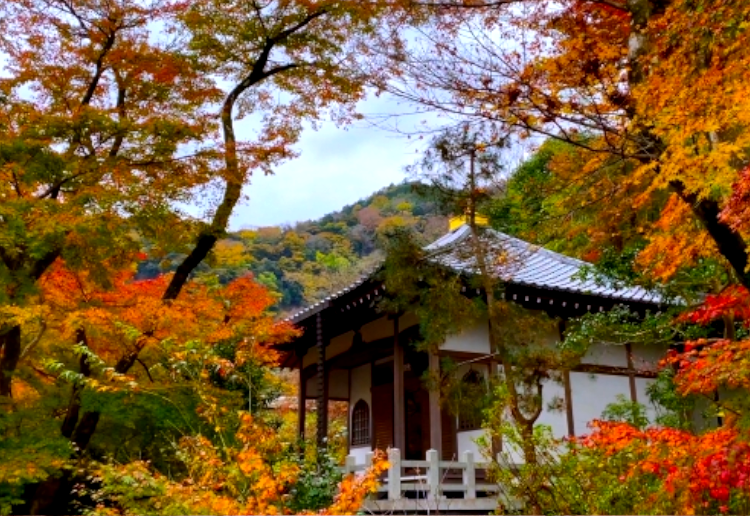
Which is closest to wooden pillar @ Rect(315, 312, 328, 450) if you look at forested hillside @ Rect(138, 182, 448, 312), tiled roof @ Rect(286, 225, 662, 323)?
tiled roof @ Rect(286, 225, 662, 323)

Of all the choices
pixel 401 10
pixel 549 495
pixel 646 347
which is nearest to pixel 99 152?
pixel 401 10

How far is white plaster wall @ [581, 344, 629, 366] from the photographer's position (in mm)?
12312

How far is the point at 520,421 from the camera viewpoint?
757cm

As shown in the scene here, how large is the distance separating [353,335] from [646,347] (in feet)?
18.7

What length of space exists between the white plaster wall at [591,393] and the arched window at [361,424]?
15.3 feet

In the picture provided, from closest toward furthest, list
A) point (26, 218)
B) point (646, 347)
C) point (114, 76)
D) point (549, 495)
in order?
point (549, 495) → point (26, 218) → point (114, 76) → point (646, 347)

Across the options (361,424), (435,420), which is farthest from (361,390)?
(435,420)

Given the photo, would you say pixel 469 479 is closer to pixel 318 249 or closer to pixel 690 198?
pixel 690 198

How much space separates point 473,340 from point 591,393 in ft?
7.77

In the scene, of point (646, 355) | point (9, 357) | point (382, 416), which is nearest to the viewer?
point (9, 357)

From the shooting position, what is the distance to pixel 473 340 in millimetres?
11750

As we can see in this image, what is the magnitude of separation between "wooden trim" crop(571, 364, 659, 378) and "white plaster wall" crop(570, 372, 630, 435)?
85 mm

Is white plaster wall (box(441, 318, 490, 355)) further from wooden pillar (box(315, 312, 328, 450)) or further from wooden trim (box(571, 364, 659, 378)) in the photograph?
wooden pillar (box(315, 312, 328, 450))

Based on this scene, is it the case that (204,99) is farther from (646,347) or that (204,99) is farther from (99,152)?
(646,347)
